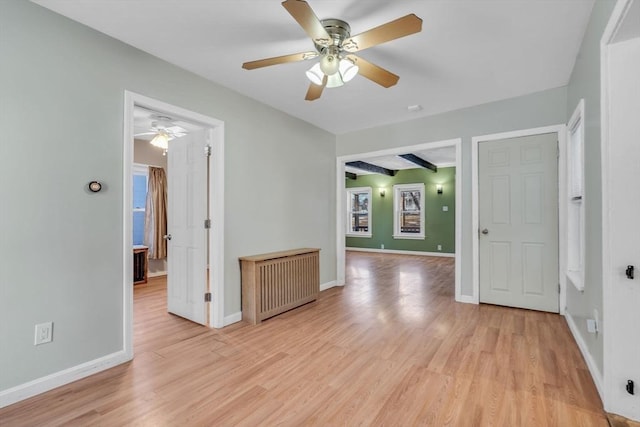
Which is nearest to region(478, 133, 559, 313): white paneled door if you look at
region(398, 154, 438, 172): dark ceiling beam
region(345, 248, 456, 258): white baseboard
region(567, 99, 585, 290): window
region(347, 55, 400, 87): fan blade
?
region(567, 99, 585, 290): window

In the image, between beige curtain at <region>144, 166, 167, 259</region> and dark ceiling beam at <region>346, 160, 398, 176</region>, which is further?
dark ceiling beam at <region>346, 160, 398, 176</region>

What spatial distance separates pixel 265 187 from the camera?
376 cm

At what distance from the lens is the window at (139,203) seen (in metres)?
5.68

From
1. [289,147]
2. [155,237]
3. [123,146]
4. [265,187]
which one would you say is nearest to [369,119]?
[289,147]

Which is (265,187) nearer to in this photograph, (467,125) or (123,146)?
(123,146)

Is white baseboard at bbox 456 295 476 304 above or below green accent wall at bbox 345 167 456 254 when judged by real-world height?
below

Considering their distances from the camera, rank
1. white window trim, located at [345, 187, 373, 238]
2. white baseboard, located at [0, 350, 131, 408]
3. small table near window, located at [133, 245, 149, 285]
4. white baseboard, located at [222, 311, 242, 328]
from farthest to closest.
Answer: white window trim, located at [345, 187, 373, 238] → small table near window, located at [133, 245, 149, 285] → white baseboard, located at [222, 311, 242, 328] → white baseboard, located at [0, 350, 131, 408]

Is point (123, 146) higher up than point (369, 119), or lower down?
lower down

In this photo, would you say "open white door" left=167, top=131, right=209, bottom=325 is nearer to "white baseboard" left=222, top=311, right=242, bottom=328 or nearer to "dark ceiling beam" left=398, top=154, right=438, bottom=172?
"white baseboard" left=222, top=311, right=242, bottom=328

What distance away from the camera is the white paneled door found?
347 centimetres

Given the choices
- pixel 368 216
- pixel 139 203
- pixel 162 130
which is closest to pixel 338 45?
pixel 162 130

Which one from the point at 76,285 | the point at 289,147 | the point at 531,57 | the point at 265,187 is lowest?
the point at 76,285

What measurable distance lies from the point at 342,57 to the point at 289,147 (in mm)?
2005

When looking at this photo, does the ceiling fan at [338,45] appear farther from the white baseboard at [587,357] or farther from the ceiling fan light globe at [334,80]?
the white baseboard at [587,357]
